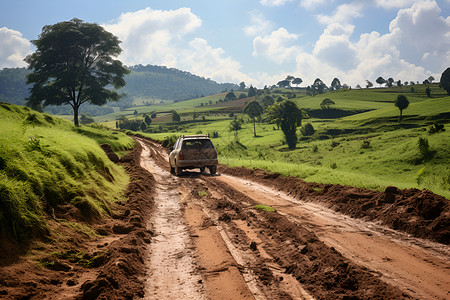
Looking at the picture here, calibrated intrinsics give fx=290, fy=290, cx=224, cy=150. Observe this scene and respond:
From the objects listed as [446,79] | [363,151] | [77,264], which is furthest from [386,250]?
[446,79]

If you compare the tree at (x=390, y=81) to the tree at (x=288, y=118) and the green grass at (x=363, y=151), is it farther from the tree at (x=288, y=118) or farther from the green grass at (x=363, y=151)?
the tree at (x=288, y=118)

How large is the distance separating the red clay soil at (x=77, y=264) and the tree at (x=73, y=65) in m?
37.1

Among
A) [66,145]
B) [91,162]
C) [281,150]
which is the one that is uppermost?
[66,145]

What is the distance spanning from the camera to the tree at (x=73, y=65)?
38000 mm

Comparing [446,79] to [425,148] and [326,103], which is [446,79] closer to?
[326,103]

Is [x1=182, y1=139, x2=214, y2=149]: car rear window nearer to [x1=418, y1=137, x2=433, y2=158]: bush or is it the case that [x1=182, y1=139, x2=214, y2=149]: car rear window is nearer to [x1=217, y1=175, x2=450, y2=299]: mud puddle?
[x1=217, y1=175, x2=450, y2=299]: mud puddle

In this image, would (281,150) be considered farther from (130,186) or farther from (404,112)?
(130,186)

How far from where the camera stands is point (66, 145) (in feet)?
29.4

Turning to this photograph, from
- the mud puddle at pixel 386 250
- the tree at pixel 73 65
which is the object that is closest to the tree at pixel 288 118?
the tree at pixel 73 65

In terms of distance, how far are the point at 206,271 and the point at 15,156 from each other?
452 centimetres

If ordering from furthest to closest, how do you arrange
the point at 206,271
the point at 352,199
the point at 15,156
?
the point at 352,199
the point at 15,156
the point at 206,271

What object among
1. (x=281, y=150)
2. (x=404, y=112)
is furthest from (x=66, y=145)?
(x=404, y=112)

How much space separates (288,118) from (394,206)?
195ft

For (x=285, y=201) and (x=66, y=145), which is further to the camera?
(x=285, y=201)
